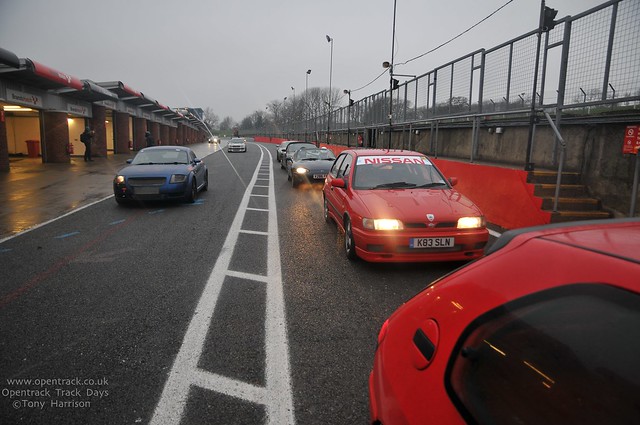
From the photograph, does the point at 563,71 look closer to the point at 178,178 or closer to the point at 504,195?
the point at 504,195

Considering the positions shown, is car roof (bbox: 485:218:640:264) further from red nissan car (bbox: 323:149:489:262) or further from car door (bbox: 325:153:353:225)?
car door (bbox: 325:153:353:225)

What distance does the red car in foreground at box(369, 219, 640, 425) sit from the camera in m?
0.96

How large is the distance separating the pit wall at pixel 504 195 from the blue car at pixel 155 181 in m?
6.35

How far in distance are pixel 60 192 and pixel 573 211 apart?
12.6m

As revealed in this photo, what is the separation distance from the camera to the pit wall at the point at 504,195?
682cm

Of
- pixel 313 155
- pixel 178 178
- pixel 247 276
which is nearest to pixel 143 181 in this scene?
pixel 178 178

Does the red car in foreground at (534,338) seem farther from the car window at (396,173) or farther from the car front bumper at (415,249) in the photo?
the car window at (396,173)

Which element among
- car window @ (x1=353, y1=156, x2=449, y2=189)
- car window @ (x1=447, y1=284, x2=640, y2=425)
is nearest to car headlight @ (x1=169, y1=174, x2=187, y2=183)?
car window @ (x1=353, y1=156, x2=449, y2=189)

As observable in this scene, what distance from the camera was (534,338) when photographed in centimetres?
110

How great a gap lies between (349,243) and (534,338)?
4.35 m

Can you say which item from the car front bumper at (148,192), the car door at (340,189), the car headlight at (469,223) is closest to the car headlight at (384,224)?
the car headlight at (469,223)

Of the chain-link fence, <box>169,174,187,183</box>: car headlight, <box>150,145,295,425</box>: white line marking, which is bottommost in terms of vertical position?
<box>150,145,295,425</box>: white line marking

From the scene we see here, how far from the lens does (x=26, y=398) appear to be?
254cm

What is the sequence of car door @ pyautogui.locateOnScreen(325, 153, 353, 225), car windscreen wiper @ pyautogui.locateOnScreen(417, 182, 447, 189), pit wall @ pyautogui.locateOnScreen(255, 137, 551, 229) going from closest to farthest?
car windscreen wiper @ pyautogui.locateOnScreen(417, 182, 447, 189)
car door @ pyautogui.locateOnScreen(325, 153, 353, 225)
pit wall @ pyautogui.locateOnScreen(255, 137, 551, 229)
